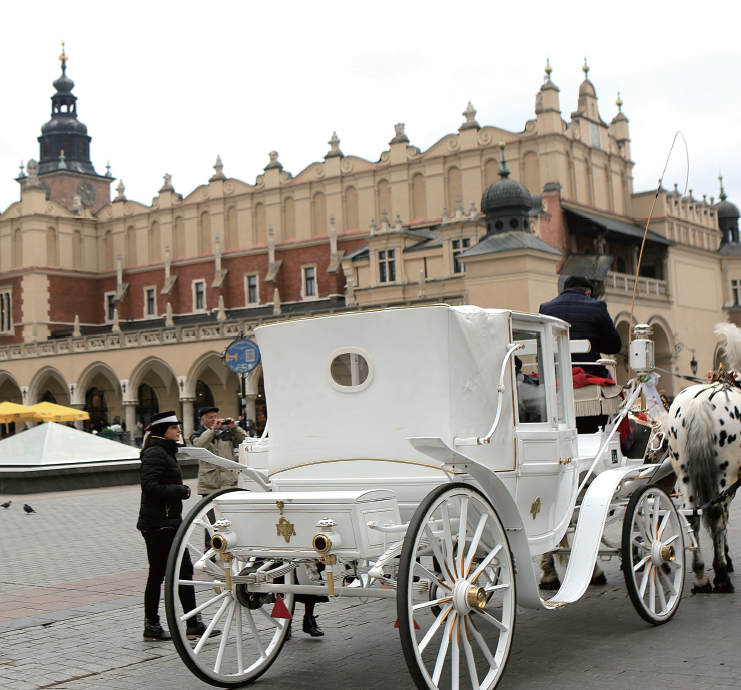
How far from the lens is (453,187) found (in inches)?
1597

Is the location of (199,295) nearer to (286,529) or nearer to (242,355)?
(242,355)

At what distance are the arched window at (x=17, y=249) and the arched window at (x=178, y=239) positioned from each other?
850 centimetres

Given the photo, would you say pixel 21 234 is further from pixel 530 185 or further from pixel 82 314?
pixel 530 185

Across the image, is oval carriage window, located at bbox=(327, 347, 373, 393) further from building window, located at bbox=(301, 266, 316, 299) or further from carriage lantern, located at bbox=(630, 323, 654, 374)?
building window, located at bbox=(301, 266, 316, 299)

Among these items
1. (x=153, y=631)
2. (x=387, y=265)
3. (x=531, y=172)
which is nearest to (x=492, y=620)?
(x=153, y=631)

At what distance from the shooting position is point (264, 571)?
4.83m

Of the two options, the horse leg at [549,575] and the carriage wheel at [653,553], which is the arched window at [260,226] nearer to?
the horse leg at [549,575]

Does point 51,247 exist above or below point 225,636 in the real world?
above

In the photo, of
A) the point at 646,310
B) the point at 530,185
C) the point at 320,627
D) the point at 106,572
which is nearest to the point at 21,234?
the point at 530,185

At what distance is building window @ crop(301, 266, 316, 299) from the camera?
145 feet

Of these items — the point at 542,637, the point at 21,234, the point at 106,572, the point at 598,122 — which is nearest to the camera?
the point at 542,637

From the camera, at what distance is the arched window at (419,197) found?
41.4m

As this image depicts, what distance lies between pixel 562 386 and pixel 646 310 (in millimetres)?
32070

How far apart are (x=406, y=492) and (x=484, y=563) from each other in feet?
1.91
